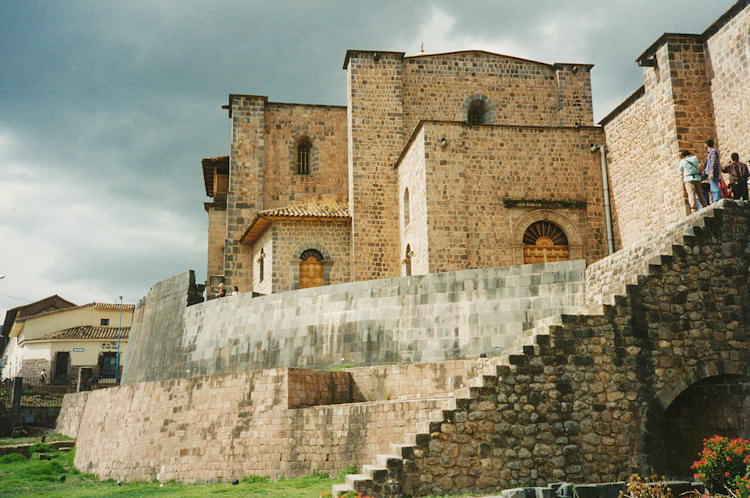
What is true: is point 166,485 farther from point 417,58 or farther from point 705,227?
point 417,58

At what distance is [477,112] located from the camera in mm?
26375

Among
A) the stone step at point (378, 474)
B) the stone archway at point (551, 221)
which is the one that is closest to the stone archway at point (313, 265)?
the stone archway at point (551, 221)

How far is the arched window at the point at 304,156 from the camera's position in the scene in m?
27.6

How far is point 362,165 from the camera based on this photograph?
25.1 metres

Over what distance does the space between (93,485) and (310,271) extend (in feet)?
33.7

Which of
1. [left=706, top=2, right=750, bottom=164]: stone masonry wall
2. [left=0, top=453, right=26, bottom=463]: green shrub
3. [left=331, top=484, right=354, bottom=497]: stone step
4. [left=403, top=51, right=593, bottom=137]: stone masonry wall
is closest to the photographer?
[left=331, top=484, right=354, bottom=497]: stone step

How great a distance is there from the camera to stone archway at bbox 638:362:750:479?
10586mm

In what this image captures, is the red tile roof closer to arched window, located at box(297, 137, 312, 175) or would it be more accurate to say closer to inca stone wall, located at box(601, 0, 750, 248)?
arched window, located at box(297, 137, 312, 175)

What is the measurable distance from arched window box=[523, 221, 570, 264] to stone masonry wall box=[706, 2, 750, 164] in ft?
17.7

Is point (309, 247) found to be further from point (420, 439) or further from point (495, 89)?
point (420, 439)

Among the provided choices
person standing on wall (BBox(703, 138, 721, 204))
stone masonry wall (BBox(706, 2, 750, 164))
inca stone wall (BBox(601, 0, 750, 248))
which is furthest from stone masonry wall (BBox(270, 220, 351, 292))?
person standing on wall (BBox(703, 138, 721, 204))

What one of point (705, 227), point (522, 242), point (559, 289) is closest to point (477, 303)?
point (559, 289)

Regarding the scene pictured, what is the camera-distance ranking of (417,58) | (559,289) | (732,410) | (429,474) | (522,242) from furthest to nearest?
(417,58) → (522,242) → (559,289) → (732,410) → (429,474)

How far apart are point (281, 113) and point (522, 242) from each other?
1201 cm
